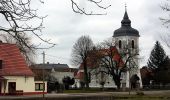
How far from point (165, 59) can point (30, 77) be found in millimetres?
55630

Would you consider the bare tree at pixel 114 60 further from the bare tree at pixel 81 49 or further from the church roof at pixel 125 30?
the church roof at pixel 125 30

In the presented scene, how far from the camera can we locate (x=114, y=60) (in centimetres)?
9875

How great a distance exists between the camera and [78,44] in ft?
335

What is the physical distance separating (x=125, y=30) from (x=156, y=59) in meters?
13.5

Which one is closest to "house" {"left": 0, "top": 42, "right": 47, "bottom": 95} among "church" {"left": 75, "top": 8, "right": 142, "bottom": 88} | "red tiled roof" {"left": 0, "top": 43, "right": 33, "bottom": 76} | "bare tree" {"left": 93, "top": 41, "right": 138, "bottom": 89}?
"red tiled roof" {"left": 0, "top": 43, "right": 33, "bottom": 76}

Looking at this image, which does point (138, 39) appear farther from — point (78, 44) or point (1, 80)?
point (1, 80)

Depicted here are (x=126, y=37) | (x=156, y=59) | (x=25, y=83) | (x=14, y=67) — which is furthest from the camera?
(x=126, y=37)

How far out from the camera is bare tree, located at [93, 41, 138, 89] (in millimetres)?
95075

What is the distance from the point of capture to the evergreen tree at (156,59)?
10662 cm

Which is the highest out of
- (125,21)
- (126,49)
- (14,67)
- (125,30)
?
(125,21)

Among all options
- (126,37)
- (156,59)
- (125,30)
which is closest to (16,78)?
(156,59)

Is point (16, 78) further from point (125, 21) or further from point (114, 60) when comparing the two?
point (125, 21)

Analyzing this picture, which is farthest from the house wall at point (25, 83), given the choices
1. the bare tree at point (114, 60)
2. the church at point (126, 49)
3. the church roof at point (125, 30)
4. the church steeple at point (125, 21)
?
the church steeple at point (125, 21)

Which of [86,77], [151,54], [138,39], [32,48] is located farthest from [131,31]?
[32,48]
